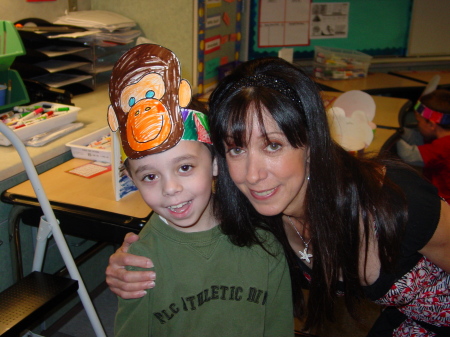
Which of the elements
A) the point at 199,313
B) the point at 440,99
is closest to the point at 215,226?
the point at 199,313

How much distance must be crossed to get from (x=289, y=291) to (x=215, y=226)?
0.24m

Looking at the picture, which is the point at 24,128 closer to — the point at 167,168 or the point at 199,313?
the point at 167,168

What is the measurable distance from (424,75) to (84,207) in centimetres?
323

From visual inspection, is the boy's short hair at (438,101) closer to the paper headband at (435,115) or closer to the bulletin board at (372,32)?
the paper headband at (435,115)

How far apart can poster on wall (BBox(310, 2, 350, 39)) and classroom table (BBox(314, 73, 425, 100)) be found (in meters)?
0.50

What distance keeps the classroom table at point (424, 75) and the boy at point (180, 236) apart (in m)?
2.93

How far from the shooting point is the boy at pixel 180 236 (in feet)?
3.28

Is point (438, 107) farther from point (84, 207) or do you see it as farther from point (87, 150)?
point (84, 207)

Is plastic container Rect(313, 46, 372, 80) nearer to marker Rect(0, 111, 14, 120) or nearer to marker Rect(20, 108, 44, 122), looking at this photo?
marker Rect(20, 108, 44, 122)

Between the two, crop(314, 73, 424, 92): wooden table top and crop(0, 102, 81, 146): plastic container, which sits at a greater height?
crop(0, 102, 81, 146): plastic container

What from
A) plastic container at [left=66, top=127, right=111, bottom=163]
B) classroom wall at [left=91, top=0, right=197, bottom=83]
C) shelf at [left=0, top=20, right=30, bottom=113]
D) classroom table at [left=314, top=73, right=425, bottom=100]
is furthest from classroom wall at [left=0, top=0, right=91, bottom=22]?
classroom table at [left=314, top=73, right=425, bottom=100]

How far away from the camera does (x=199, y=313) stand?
1.07 m

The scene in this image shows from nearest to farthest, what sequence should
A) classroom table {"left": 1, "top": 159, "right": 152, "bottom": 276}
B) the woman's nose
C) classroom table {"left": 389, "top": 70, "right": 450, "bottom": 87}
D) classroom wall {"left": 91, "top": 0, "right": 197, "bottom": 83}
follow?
the woman's nose
classroom table {"left": 1, "top": 159, "right": 152, "bottom": 276}
classroom wall {"left": 91, "top": 0, "right": 197, "bottom": 83}
classroom table {"left": 389, "top": 70, "right": 450, "bottom": 87}

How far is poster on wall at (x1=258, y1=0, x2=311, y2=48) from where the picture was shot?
3.66 m
